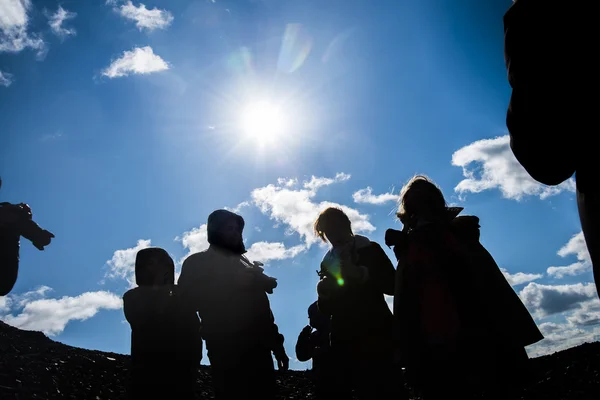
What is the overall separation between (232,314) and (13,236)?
2.41 metres

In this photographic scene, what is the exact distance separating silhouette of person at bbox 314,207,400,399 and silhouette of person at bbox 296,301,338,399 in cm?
16

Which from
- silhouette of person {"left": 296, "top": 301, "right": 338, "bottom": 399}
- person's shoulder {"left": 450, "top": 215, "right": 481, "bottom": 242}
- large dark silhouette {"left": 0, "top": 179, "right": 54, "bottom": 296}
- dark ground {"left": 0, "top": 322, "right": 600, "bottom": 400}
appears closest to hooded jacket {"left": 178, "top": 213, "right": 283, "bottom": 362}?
silhouette of person {"left": 296, "top": 301, "right": 338, "bottom": 399}

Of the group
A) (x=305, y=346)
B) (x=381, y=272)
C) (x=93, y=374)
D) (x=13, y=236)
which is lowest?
(x=305, y=346)

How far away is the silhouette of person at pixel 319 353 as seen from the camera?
4195 millimetres

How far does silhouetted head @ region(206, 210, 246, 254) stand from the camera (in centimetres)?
450

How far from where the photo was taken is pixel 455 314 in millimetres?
2959

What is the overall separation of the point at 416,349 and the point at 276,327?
1.80 metres

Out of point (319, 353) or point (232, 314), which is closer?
point (232, 314)

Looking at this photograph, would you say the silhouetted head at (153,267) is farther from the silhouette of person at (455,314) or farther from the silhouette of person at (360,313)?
the silhouette of person at (455,314)

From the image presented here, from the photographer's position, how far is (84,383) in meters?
8.83

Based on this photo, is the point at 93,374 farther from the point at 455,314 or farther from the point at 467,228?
the point at 467,228

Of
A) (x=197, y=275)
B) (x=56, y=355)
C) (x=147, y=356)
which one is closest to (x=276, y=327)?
(x=197, y=275)

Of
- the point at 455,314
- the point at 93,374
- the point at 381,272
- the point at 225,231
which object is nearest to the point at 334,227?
the point at 381,272

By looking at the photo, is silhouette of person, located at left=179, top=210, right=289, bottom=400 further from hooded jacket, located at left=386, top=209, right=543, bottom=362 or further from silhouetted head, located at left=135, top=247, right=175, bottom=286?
hooded jacket, located at left=386, top=209, right=543, bottom=362
